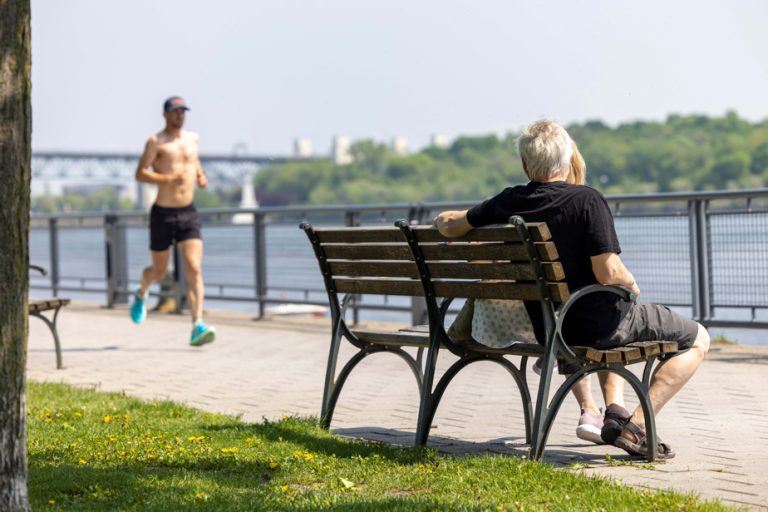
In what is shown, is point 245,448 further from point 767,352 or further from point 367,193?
point 367,193

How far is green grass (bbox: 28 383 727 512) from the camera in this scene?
4.18 meters

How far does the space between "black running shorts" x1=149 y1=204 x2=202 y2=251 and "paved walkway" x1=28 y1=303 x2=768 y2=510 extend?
0.86m

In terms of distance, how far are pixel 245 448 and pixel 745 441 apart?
82.4 inches

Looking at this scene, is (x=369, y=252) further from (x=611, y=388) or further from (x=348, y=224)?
(x=348, y=224)

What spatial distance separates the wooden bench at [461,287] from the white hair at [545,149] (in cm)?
32

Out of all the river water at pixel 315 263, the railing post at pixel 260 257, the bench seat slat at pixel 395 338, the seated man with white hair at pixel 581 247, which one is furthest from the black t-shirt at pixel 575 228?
the railing post at pixel 260 257

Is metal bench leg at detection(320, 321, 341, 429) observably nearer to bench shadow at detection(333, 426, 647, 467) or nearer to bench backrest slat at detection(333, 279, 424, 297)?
bench shadow at detection(333, 426, 647, 467)

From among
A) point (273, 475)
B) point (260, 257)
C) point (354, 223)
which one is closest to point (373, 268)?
point (273, 475)

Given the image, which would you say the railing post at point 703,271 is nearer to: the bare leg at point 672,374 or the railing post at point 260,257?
the bare leg at point 672,374

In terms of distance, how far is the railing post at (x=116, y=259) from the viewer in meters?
15.6

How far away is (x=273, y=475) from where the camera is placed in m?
4.79

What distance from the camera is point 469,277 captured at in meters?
5.21

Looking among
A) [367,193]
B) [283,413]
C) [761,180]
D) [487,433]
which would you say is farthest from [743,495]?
[367,193]

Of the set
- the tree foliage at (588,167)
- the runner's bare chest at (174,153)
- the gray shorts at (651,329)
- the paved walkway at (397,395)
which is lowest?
the paved walkway at (397,395)
